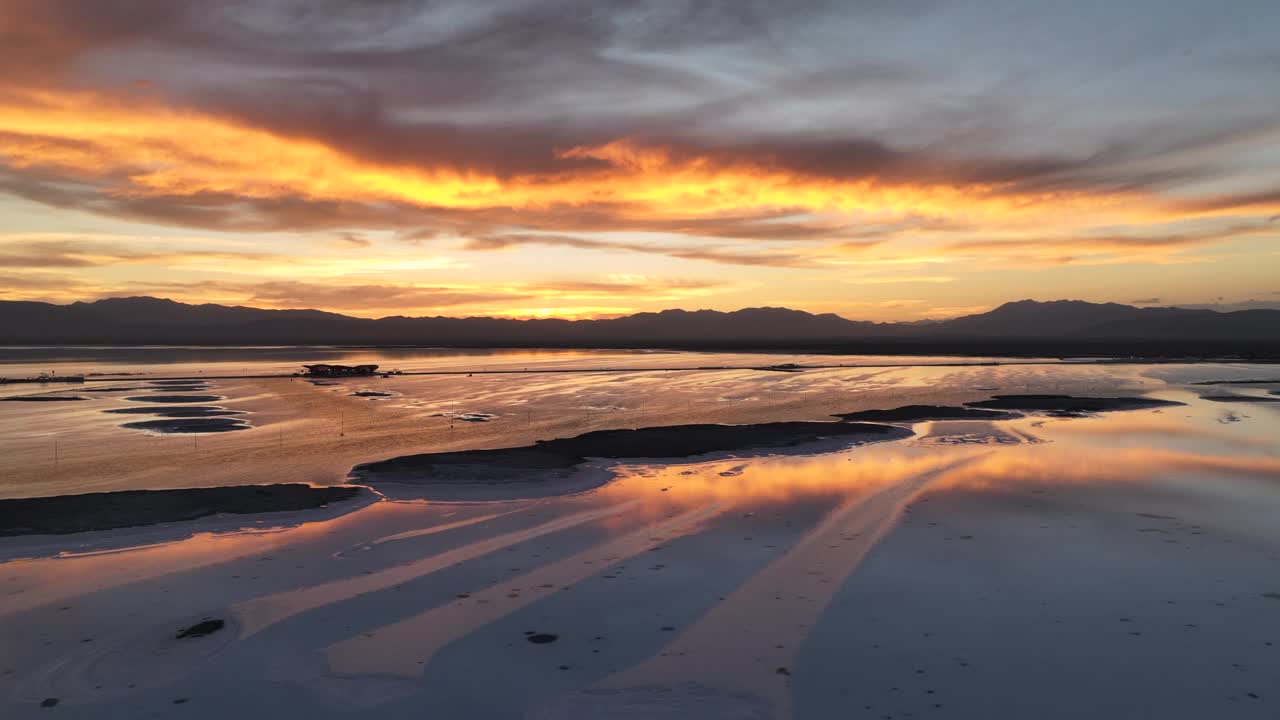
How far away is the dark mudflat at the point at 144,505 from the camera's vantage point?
15969mm

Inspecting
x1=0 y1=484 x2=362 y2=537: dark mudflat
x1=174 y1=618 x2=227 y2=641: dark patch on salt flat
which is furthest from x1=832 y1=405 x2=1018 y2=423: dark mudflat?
x1=174 y1=618 x2=227 y2=641: dark patch on salt flat

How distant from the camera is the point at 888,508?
17672 millimetres

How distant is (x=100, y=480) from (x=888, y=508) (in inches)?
834

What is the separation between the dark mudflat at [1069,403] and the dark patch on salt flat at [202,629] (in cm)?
3807

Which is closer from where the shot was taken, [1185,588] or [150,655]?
[150,655]

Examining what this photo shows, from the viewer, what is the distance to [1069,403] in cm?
4134

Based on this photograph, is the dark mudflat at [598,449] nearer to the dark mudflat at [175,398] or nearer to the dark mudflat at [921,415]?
the dark mudflat at [921,415]

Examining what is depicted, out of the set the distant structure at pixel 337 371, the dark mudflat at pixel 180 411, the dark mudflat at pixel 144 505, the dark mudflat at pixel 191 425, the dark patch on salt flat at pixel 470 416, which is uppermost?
the distant structure at pixel 337 371

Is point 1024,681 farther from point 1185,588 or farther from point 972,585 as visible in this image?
point 1185,588

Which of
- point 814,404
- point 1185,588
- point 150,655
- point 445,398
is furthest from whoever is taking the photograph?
point 445,398

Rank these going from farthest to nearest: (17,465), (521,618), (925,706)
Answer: (17,465) → (521,618) → (925,706)

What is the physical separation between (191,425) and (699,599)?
95.4ft

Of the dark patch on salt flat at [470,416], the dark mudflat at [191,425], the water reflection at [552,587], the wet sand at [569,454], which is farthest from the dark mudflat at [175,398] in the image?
the water reflection at [552,587]

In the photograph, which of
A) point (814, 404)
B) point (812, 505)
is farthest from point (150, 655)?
point (814, 404)
